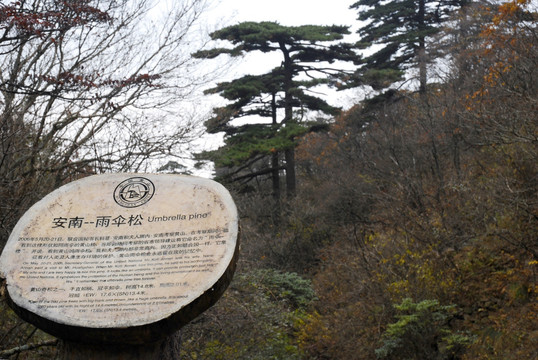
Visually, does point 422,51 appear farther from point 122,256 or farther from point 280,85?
point 122,256

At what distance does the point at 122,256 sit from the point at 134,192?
2.16 ft

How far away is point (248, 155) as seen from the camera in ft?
56.1

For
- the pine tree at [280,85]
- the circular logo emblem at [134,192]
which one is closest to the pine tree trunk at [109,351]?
the circular logo emblem at [134,192]

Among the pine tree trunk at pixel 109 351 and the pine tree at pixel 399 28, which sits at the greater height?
the pine tree at pixel 399 28

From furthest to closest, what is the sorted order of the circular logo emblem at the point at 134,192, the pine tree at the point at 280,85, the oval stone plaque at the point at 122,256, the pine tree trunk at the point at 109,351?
the pine tree at the point at 280,85 → the circular logo emblem at the point at 134,192 → the pine tree trunk at the point at 109,351 → the oval stone plaque at the point at 122,256

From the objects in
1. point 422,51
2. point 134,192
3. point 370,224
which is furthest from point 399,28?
point 134,192

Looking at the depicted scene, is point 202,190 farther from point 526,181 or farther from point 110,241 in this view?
point 526,181

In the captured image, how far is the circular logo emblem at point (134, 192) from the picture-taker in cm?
398

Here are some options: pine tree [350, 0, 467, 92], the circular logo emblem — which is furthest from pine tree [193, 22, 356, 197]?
the circular logo emblem

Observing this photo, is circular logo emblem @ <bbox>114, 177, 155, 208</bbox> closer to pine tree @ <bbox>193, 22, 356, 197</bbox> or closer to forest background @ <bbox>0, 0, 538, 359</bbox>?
forest background @ <bbox>0, 0, 538, 359</bbox>

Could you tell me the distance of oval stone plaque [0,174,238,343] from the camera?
3.21 metres

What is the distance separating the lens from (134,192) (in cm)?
405

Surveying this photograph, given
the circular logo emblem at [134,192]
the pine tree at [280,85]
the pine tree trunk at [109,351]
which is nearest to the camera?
the pine tree trunk at [109,351]

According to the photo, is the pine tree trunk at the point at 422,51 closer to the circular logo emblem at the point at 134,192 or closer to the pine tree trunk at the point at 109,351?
the circular logo emblem at the point at 134,192
